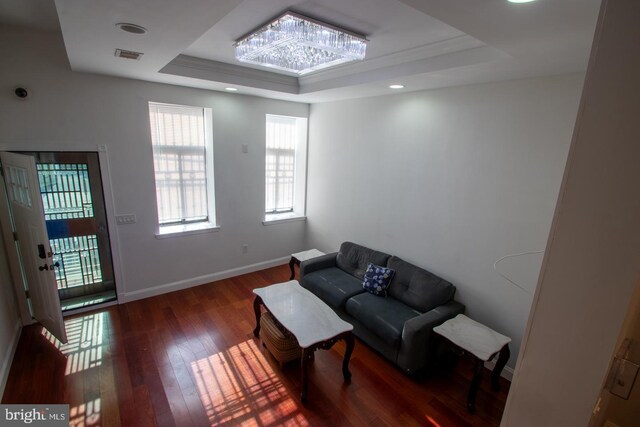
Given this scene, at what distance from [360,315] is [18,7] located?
385 cm

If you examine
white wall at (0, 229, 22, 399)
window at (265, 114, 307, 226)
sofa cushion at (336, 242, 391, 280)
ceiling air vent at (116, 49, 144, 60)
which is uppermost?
ceiling air vent at (116, 49, 144, 60)

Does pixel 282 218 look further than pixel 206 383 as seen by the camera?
Yes

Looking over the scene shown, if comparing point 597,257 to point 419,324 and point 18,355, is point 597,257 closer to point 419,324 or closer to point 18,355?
point 419,324

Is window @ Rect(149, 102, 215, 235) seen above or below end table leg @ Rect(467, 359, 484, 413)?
above

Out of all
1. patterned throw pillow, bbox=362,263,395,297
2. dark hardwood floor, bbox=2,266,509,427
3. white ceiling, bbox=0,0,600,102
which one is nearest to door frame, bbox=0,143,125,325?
dark hardwood floor, bbox=2,266,509,427

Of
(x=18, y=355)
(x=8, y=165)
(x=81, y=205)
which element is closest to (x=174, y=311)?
(x=18, y=355)

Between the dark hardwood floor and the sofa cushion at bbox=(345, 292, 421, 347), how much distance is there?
0.35m

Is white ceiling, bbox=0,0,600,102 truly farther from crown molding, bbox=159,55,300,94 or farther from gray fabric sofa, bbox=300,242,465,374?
gray fabric sofa, bbox=300,242,465,374

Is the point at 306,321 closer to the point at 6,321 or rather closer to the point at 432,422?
the point at 432,422

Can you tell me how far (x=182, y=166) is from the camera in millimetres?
3977

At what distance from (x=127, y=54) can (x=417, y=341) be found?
3306 millimetres

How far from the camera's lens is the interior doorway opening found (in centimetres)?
319

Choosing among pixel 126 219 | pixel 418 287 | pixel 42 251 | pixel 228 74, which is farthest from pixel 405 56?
pixel 42 251

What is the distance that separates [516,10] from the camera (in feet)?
4.34
